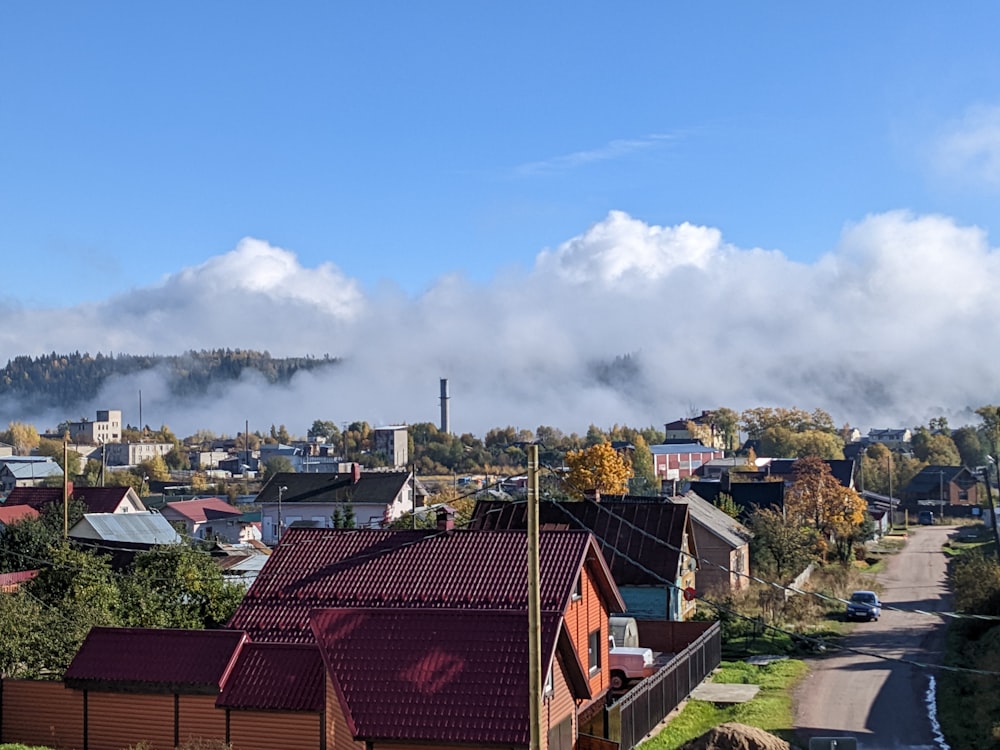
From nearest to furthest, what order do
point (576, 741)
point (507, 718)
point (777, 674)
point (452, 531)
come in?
point (507, 718)
point (576, 741)
point (452, 531)
point (777, 674)

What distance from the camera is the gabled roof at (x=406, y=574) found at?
80.2 ft

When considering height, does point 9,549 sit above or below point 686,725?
above

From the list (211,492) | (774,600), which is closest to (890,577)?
(774,600)

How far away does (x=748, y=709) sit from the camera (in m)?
28.1

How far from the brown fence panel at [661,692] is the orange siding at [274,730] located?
6.40 meters

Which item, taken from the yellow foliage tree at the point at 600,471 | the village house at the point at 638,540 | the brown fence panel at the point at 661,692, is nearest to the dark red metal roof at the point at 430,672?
the brown fence panel at the point at 661,692

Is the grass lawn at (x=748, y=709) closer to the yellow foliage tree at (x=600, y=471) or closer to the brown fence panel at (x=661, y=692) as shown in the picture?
the brown fence panel at (x=661, y=692)

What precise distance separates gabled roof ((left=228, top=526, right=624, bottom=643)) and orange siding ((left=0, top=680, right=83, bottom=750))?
3.69 metres

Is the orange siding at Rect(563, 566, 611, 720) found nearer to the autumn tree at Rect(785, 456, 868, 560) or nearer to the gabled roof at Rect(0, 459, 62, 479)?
the autumn tree at Rect(785, 456, 868, 560)

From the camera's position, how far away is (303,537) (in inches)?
1072

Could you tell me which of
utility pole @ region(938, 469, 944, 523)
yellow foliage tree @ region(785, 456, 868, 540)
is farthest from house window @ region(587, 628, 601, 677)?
utility pole @ region(938, 469, 944, 523)

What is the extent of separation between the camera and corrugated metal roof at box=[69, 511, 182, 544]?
52.4 meters

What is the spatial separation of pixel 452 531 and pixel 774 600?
73.9 feet

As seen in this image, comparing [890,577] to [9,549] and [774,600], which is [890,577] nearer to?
[774,600]
